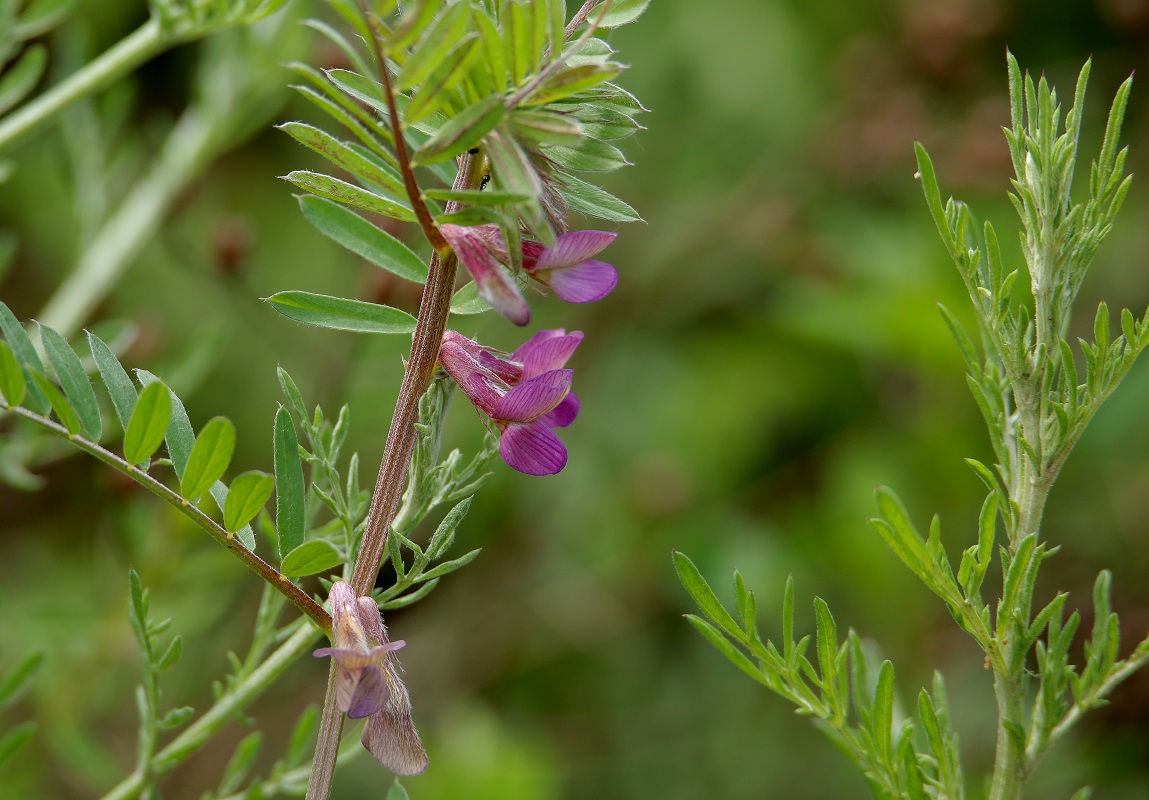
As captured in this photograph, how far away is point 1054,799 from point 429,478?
1.54 m

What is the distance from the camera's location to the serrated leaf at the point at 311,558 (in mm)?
500

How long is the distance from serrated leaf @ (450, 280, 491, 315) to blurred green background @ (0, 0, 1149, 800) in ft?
2.38

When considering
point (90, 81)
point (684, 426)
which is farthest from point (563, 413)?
point (684, 426)

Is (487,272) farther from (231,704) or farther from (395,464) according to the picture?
(231,704)

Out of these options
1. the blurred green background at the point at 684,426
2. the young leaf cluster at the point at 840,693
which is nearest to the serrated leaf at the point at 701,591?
the young leaf cluster at the point at 840,693

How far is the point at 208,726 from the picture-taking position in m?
0.65

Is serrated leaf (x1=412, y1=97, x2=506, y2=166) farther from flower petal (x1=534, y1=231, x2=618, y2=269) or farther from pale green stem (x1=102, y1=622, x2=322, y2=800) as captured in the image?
pale green stem (x1=102, y1=622, x2=322, y2=800)

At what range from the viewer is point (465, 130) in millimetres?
450

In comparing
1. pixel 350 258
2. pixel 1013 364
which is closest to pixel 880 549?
pixel 350 258

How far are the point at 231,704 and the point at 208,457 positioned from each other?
0.21m

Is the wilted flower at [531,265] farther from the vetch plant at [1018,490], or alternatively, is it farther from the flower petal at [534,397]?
the vetch plant at [1018,490]

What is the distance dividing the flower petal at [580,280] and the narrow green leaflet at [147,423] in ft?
0.59

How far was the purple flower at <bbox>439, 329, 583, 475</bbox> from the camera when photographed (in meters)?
0.50

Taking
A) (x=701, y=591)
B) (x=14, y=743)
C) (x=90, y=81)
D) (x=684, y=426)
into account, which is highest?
(x=90, y=81)
